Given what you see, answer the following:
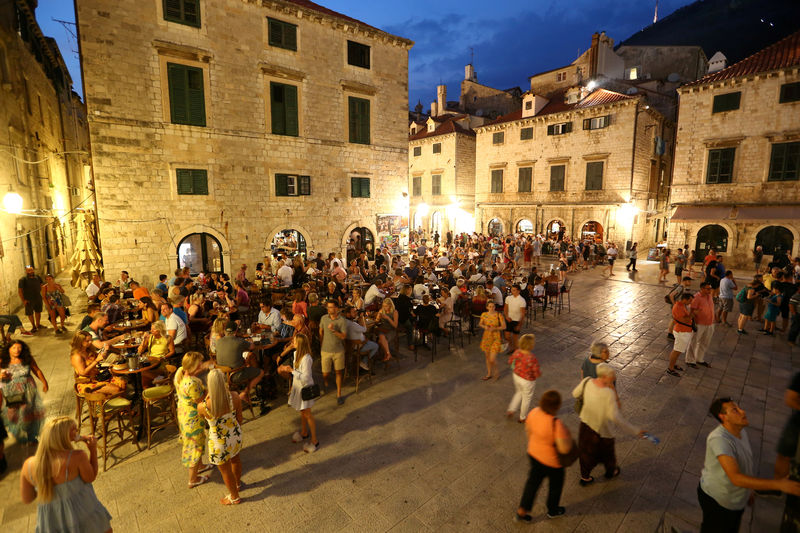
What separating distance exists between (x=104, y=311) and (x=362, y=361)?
5811 millimetres

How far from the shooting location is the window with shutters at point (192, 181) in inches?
524

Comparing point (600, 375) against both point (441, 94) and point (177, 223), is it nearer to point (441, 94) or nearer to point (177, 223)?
point (177, 223)

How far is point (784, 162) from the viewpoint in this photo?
18.1 metres

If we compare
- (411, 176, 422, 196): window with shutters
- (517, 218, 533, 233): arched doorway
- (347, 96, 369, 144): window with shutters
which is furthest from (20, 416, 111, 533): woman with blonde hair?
(411, 176, 422, 196): window with shutters

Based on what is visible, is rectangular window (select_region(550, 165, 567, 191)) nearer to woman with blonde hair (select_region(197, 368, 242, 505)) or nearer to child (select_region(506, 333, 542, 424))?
child (select_region(506, 333, 542, 424))

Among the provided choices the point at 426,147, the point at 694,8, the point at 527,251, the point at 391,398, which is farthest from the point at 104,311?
the point at 694,8

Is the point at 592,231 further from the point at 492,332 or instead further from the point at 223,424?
the point at 223,424

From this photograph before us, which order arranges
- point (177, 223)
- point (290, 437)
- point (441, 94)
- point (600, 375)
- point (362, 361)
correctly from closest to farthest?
point (600, 375)
point (290, 437)
point (362, 361)
point (177, 223)
point (441, 94)

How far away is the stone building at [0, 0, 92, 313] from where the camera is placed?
1183 cm

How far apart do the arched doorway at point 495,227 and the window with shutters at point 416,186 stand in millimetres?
7653

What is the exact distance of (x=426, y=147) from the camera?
3350 centimetres

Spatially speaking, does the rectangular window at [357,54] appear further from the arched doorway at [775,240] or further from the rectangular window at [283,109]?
the arched doorway at [775,240]

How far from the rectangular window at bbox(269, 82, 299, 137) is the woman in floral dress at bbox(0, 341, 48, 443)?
38.9 ft

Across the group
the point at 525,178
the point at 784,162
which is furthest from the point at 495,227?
the point at 784,162
